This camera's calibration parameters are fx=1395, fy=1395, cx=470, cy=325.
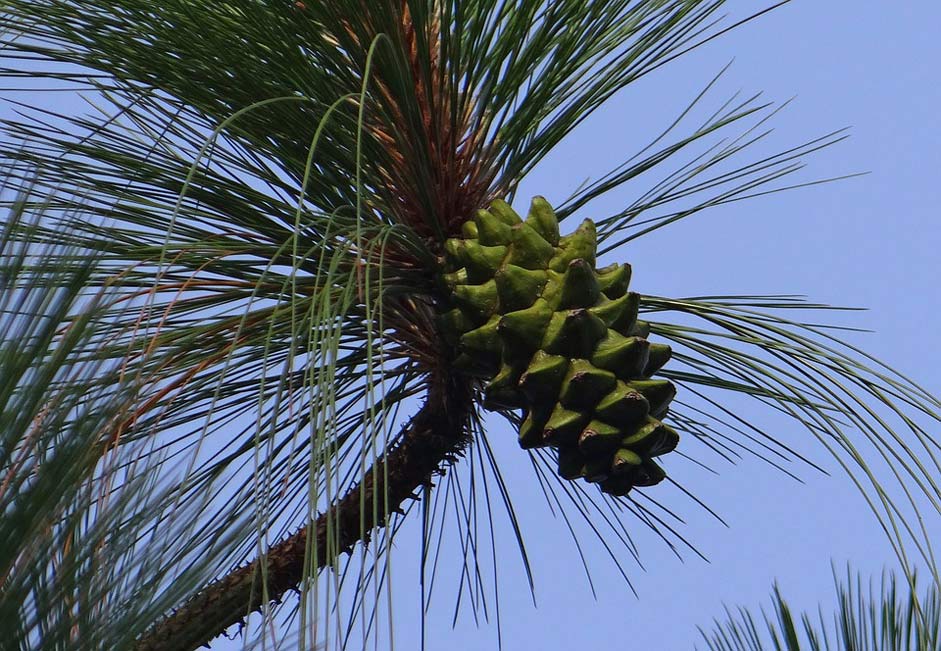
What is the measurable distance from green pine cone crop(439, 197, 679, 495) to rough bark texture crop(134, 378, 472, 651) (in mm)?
136

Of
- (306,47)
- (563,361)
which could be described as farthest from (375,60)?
(563,361)

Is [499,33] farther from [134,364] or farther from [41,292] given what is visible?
[41,292]

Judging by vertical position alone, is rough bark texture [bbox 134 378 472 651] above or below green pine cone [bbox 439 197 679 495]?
below

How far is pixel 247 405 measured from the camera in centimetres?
186

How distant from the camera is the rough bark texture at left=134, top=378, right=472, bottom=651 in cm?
155

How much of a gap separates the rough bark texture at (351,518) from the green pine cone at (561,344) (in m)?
0.14

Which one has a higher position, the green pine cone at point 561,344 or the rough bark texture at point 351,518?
the green pine cone at point 561,344

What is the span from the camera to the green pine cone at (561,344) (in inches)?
61.3

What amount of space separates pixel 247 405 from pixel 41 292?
2.76 ft

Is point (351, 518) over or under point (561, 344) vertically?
under

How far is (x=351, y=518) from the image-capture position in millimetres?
1725

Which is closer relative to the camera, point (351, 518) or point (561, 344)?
point (561, 344)

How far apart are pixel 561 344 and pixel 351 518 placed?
37cm

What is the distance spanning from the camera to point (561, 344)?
1.57 metres
